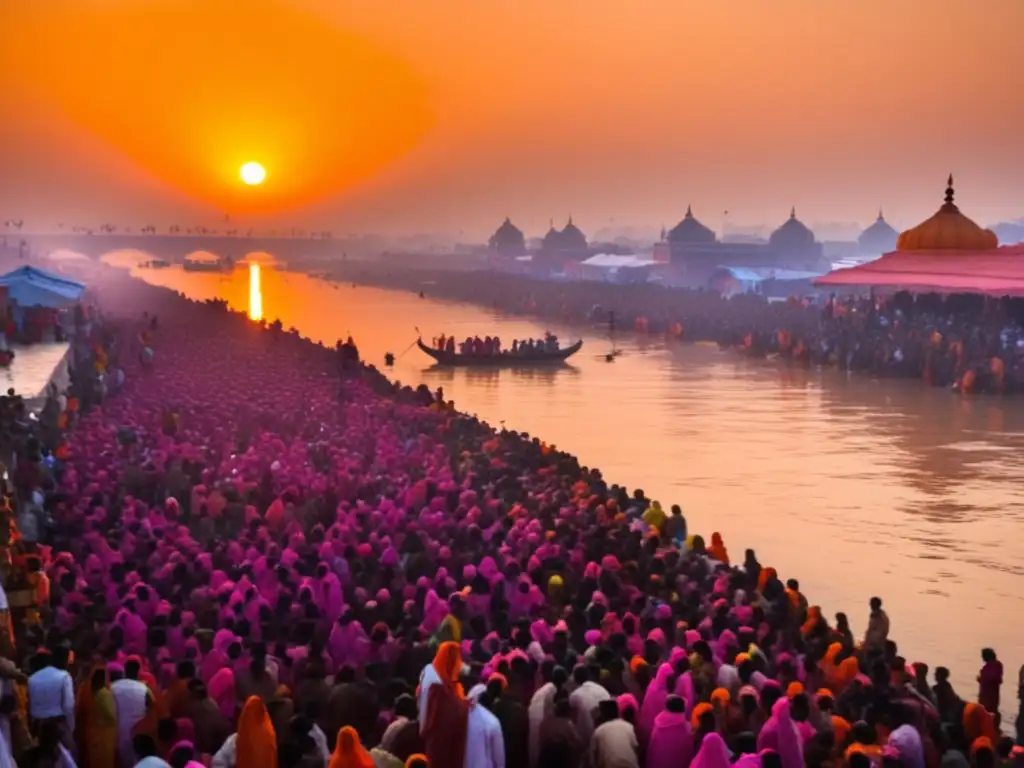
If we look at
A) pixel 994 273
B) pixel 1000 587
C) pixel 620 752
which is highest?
pixel 994 273

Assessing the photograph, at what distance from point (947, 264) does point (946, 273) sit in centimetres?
154

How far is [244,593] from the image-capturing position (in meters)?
9.34

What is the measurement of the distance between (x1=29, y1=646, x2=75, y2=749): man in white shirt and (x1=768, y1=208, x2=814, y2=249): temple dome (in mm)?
69957

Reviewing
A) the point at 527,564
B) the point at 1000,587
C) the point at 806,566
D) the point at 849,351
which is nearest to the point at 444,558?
the point at 527,564

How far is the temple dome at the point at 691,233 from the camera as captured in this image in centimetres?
7312

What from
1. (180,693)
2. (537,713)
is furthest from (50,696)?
(537,713)

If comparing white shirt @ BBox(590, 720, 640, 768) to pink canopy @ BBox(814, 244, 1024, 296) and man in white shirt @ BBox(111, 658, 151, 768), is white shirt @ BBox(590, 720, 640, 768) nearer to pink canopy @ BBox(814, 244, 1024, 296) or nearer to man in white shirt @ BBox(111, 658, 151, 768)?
man in white shirt @ BBox(111, 658, 151, 768)

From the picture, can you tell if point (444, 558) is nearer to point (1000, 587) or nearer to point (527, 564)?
point (527, 564)

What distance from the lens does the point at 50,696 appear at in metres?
7.19

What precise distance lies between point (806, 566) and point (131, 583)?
9038mm

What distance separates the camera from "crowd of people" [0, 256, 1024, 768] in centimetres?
691

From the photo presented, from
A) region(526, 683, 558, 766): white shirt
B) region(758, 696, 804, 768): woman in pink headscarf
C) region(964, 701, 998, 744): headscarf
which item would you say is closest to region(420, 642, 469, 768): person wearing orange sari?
region(526, 683, 558, 766): white shirt

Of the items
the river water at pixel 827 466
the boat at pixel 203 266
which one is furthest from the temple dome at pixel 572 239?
the boat at pixel 203 266

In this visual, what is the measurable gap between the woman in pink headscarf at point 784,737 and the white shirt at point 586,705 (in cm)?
93
